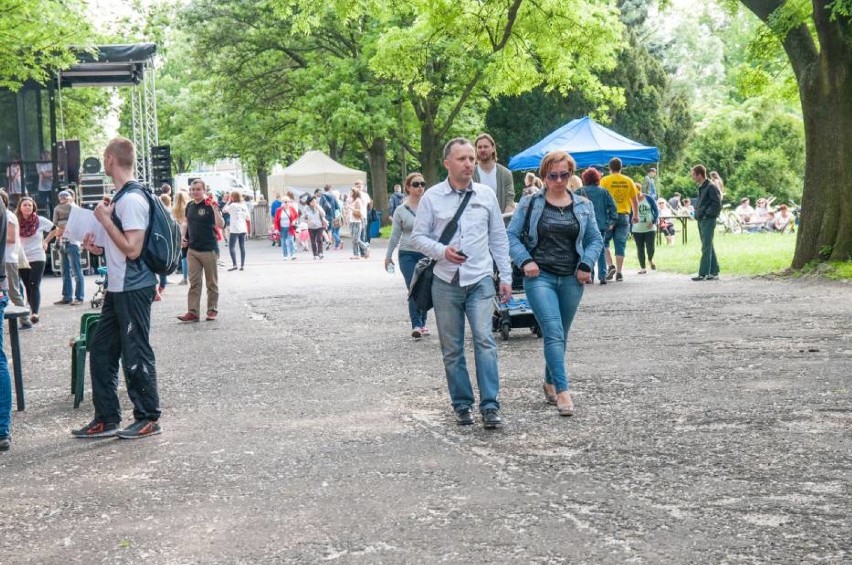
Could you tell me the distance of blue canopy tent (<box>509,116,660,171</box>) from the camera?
83.4ft

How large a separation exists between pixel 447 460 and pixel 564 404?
1.53 m

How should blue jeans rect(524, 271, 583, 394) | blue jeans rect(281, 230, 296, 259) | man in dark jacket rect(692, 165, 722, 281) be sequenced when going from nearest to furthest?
blue jeans rect(524, 271, 583, 394) < man in dark jacket rect(692, 165, 722, 281) < blue jeans rect(281, 230, 296, 259)

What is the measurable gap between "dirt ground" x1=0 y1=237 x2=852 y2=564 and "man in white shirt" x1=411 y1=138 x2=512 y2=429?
35 centimetres

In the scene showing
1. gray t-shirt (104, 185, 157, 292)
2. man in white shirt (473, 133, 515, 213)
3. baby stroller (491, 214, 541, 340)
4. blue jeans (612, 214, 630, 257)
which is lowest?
baby stroller (491, 214, 541, 340)

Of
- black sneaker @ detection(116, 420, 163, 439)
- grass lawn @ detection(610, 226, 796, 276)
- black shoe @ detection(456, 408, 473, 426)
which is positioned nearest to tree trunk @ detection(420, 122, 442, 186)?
grass lawn @ detection(610, 226, 796, 276)

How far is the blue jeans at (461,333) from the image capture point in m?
8.00

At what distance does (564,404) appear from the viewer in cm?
820

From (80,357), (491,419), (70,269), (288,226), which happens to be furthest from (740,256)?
(491,419)

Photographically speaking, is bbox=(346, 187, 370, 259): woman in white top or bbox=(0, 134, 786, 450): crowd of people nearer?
bbox=(0, 134, 786, 450): crowd of people

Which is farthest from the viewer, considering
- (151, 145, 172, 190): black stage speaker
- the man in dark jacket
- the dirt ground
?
(151, 145, 172, 190): black stage speaker

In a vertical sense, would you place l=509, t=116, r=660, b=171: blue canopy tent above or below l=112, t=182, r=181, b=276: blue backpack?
above

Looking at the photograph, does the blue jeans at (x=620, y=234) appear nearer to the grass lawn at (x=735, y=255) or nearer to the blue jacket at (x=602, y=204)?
the blue jacket at (x=602, y=204)

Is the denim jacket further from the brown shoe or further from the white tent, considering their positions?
the white tent

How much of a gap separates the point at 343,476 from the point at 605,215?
511 inches
